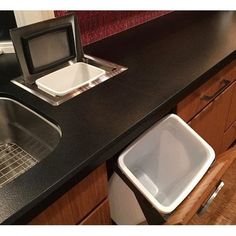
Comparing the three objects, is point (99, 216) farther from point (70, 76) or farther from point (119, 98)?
point (70, 76)

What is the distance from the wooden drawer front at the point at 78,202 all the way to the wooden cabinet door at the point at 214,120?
0.54m

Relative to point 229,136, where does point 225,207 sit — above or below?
below

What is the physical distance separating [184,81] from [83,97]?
38cm

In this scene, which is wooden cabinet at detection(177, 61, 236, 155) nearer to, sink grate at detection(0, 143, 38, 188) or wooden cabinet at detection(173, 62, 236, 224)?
wooden cabinet at detection(173, 62, 236, 224)

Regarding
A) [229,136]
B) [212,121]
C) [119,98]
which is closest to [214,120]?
[212,121]

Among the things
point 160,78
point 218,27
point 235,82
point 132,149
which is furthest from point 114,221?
point 218,27

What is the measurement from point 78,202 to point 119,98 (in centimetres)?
37

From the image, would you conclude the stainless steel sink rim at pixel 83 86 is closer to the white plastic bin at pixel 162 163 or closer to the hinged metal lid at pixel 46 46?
the hinged metal lid at pixel 46 46

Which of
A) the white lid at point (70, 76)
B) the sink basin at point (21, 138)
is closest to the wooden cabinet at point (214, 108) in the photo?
the white lid at point (70, 76)

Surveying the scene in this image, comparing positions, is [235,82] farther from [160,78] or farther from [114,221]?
[114,221]

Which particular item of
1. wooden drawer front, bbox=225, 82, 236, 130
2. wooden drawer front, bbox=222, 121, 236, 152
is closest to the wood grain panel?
wooden drawer front, bbox=222, 121, 236, 152

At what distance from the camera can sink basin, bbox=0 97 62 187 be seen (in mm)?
897

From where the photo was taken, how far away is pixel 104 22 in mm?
1432

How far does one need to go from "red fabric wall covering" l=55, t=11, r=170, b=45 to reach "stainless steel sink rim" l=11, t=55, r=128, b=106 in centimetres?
20
